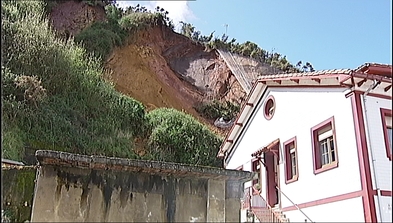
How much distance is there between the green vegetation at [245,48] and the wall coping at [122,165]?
2760 cm

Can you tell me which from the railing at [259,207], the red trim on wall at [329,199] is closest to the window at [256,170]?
the railing at [259,207]

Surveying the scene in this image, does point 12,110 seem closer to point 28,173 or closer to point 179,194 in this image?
point 28,173

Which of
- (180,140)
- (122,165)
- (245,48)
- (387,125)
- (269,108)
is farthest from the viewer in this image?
(245,48)

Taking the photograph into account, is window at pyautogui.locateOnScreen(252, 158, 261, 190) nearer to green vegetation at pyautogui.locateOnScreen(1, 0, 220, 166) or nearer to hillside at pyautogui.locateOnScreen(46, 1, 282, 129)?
green vegetation at pyautogui.locateOnScreen(1, 0, 220, 166)

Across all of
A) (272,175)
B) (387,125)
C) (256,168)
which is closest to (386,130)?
(387,125)

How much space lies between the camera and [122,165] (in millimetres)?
8766

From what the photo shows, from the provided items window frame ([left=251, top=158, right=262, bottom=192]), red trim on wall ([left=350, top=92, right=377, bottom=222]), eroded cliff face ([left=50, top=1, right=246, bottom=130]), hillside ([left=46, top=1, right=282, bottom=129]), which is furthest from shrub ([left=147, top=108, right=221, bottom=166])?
red trim on wall ([left=350, top=92, right=377, bottom=222])

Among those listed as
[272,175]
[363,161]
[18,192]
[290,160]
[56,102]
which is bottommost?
[18,192]

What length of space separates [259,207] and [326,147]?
11.3 ft

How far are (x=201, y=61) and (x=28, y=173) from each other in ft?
84.6

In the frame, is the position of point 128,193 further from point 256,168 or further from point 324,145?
point 256,168

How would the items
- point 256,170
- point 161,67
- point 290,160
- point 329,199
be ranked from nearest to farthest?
point 329,199
point 290,160
point 256,170
point 161,67

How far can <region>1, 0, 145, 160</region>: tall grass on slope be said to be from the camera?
1631 centimetres

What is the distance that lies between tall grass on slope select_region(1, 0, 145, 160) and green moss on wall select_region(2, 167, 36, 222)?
3.57 metres
